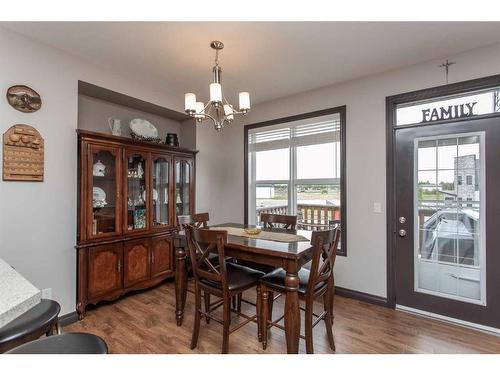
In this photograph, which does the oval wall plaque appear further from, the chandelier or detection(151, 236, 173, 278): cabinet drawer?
detection(151, 236, 173, 278): cabinet drawer

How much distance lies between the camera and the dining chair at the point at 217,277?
76.1 inches

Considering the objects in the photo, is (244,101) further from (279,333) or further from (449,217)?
(449,217)

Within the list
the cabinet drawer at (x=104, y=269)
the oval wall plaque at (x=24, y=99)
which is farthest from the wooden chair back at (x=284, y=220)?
the oval wall plaque at (x=24, y=99)

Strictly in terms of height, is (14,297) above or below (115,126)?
below

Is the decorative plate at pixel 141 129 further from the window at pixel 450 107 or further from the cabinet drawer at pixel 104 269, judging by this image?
the window at pixel 450 107

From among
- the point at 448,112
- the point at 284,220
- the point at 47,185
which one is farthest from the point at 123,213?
the point at 448,112

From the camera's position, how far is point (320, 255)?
1872 mm

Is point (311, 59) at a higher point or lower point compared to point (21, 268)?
higher

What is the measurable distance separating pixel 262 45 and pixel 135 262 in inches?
108
